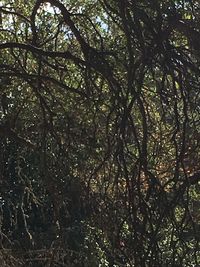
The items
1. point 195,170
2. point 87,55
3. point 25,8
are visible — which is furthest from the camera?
point 25,8

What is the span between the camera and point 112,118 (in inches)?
152

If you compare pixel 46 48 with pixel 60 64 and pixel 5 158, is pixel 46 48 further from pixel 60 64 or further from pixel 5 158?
pixel 5 158

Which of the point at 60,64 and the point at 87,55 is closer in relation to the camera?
the point at 87,55

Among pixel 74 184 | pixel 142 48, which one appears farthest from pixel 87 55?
pixel 74 184

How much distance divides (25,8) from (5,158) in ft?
3.54

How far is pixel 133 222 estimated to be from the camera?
2.94 metres

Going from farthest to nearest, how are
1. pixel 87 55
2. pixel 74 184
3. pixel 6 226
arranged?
pixel 6 226 < pixel 74 184 < pixel 87 55

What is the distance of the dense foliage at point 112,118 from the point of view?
9.79 feet

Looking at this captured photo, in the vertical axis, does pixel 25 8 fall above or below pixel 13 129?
above

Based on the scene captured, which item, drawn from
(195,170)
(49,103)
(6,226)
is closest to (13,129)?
(49,103)

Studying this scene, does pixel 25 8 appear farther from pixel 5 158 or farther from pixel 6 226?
pixel 6 226

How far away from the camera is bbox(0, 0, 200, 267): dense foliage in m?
2.98

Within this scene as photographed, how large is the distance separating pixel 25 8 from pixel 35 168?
1.21 meters

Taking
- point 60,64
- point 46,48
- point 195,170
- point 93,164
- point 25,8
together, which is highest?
point 25,8
